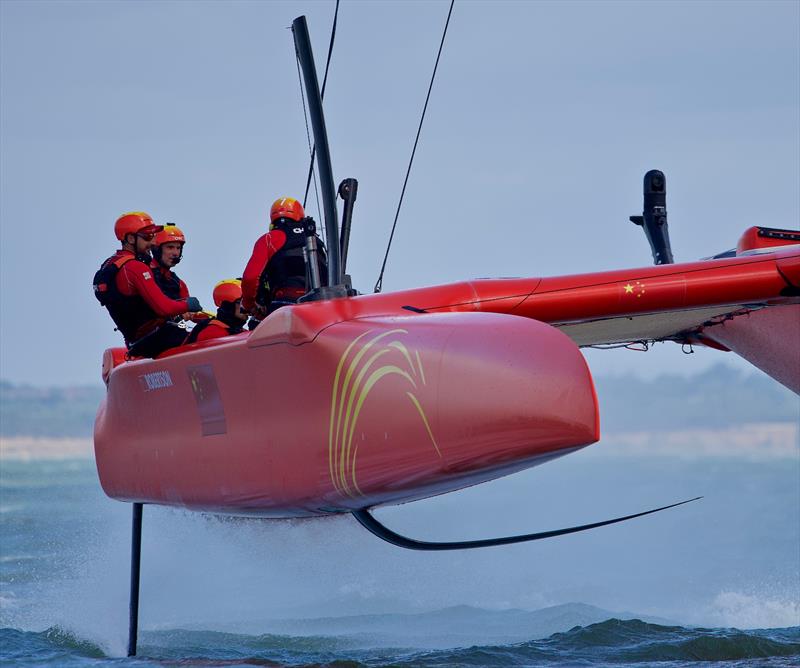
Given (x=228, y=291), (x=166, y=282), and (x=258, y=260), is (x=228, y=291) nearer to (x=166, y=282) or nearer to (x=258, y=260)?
(x=166, y=282)

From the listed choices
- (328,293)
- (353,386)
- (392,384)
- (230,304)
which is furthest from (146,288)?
(392,384)

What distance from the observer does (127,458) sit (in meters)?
7.04

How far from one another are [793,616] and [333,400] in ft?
14.7

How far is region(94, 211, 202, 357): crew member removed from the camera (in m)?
6.70

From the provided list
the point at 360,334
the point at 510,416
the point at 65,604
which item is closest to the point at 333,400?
the point at 360,334

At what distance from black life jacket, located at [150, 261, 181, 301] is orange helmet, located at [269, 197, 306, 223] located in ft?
2.62

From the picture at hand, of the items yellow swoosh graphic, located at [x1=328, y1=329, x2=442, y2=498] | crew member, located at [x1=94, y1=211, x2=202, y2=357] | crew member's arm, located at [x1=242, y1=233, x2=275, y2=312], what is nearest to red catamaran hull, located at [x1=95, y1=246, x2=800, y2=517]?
yellow swoosh graphic, located at [x1=328, y1=329, x2=442, y2=498]

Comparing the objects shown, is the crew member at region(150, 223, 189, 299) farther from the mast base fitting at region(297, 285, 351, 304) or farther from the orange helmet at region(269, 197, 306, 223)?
the mast base fitting at region(297, 285, 351, 304)

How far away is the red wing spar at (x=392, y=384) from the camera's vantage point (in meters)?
4.84

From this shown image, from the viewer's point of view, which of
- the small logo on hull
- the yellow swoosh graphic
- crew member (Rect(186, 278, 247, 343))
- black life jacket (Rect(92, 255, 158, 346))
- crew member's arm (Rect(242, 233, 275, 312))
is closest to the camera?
the yellow swoosh graphic

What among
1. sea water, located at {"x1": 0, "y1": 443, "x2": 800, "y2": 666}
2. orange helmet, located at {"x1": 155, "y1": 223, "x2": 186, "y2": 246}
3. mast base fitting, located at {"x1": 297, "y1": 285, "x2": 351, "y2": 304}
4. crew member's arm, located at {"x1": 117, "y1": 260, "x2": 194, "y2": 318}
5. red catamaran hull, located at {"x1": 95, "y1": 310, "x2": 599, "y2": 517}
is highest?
orange helmet, located at {"x1": 155, "y1": 223, "x2": 186, "y2": 246}

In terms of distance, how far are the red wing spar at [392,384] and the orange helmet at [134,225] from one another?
0.67 metres

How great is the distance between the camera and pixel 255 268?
6.64m

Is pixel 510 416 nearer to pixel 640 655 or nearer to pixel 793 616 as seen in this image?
pixel 640 655
